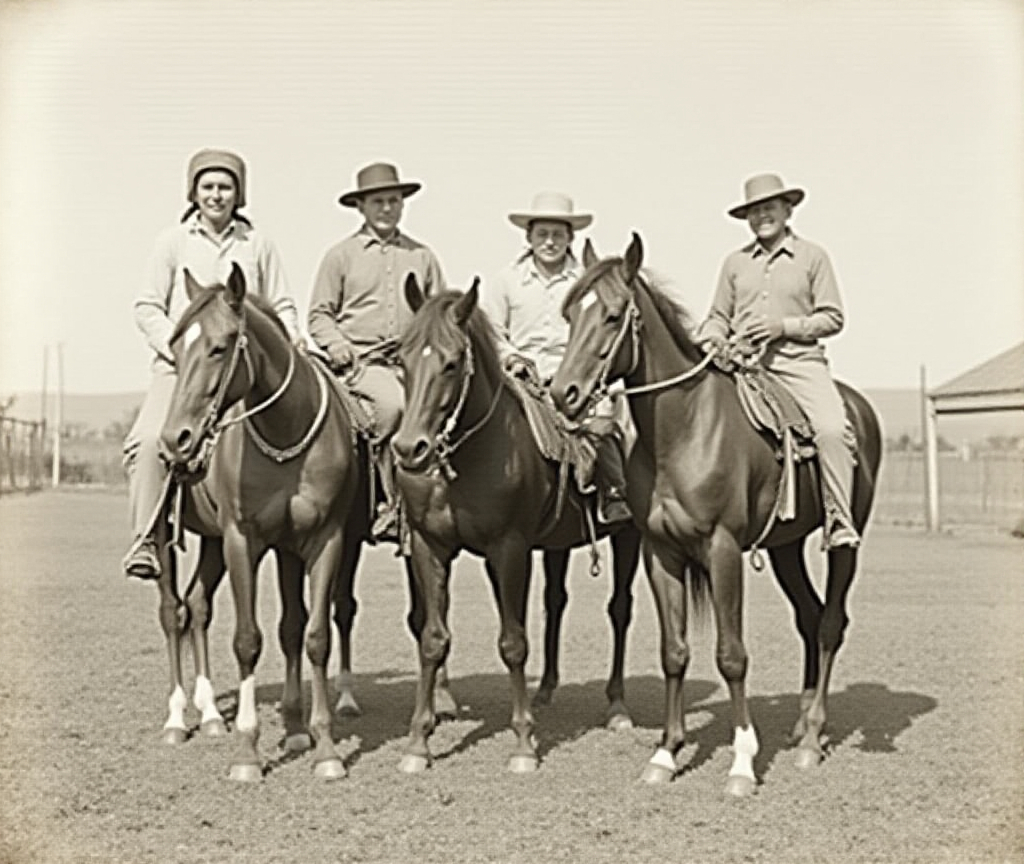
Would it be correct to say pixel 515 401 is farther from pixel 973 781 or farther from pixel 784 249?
pixel 973 781

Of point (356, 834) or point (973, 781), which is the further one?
point (973, 781)

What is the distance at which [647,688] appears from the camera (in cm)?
1044

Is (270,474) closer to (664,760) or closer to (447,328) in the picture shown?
(447,328)

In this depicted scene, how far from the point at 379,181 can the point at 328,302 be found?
893 mm

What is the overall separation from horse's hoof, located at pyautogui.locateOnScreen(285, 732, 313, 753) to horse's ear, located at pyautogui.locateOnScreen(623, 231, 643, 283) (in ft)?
11.7

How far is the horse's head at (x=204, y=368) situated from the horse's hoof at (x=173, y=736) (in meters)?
2.28

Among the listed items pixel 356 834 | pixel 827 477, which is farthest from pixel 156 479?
pixel 827 477

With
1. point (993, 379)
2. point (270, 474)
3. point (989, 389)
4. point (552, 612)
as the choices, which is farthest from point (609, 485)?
point (993, 379)

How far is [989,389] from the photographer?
81.4 ft

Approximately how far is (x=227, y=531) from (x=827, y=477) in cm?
368

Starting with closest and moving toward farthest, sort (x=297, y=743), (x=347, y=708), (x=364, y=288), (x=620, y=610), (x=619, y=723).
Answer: (x=297, y=743), (x=364, y=288), (x=619, y=723), (x=620, y=610), (x=347, y=708)

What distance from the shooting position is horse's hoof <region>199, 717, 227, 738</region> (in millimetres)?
8266

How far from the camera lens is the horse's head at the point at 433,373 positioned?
6598 mm

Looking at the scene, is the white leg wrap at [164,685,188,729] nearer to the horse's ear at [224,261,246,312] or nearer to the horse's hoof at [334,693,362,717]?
the horse's hoof at [334,693,362,717]
